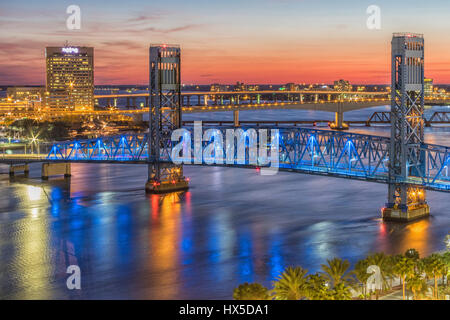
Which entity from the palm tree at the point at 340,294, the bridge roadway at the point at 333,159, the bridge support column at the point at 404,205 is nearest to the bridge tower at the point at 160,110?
the bridge roadway at the point at 333,159

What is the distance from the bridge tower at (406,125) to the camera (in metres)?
35.3

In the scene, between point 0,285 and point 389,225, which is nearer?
point 0,285

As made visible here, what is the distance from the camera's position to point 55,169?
181ft

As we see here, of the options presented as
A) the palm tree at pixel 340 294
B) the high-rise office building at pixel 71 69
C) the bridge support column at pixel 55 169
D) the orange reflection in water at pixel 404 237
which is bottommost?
the orange reflection in water at pixel 404 237

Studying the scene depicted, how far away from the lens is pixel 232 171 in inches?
2411

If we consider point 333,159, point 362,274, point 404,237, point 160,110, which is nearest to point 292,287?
point 362,274

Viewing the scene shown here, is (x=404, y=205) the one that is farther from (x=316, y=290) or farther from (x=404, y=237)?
(x=316, y=290)

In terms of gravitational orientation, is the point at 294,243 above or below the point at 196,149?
below

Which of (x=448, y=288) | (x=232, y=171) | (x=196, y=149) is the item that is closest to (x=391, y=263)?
(x=448, y=288)

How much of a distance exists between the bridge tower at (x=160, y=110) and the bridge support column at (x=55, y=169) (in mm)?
9554

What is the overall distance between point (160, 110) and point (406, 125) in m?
19.1

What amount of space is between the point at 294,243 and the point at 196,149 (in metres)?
19.7

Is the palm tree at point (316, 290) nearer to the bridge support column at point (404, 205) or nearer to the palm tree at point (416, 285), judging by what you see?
the palm tree at point (416, 285)
